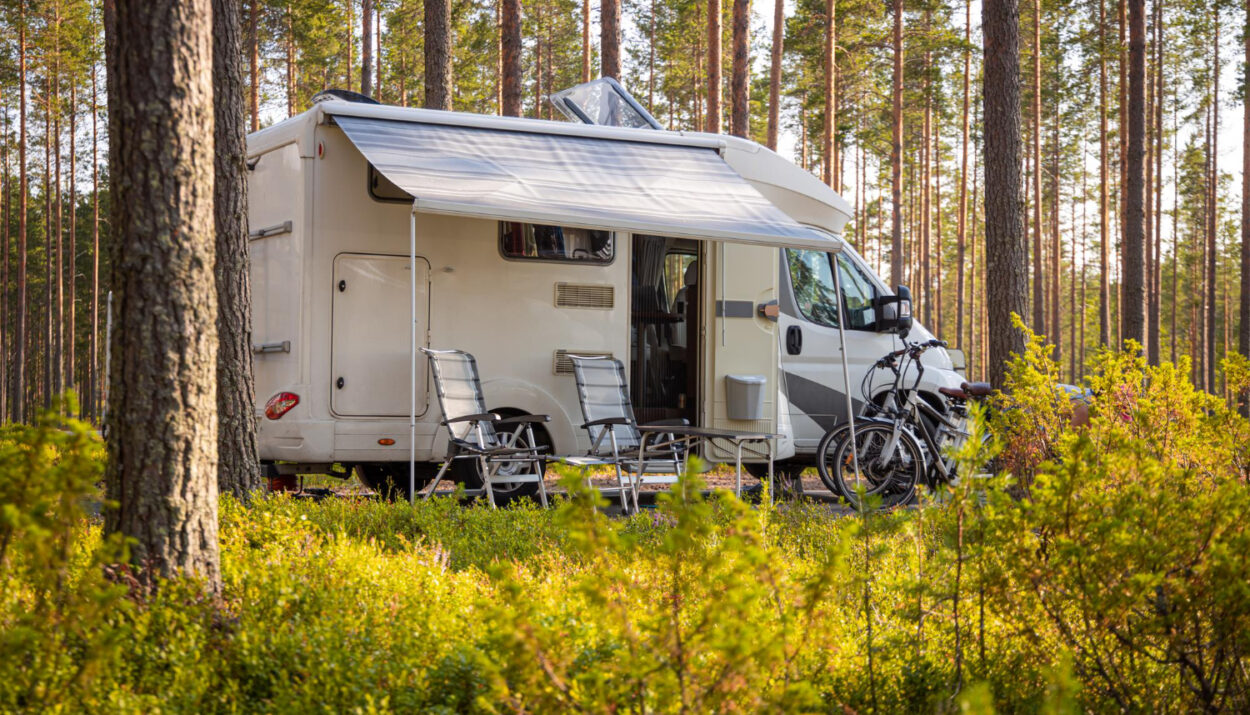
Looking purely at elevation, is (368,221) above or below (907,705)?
above

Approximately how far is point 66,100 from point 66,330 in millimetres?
6135

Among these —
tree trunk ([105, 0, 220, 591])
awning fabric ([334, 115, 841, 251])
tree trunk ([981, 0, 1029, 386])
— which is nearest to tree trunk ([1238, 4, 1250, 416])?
tree trunk ([981, 0, 1029, 386])

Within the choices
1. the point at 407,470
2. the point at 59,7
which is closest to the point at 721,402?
the point at 407,470

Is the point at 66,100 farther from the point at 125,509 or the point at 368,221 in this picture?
the point at 125,509

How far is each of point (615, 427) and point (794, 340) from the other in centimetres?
221

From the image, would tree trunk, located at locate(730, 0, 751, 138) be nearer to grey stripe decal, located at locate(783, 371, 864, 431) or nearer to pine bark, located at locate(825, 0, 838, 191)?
pine bark, located at locate(825, 0, 838, 191)

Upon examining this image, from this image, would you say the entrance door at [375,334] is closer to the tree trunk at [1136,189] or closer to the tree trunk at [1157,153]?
the tree trunk at [1136,189]

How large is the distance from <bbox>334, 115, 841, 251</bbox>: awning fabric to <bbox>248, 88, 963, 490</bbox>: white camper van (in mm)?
16

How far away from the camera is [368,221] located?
24.9 ft

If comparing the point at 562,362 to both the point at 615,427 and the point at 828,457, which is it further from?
the point at 828,457

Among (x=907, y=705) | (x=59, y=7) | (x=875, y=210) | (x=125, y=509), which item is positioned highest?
(x=59, y=7)

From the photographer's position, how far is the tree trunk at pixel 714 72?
17.5 m

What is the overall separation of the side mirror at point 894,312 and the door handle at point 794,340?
73 cm

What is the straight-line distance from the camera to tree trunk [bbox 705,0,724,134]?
17.5 metres
